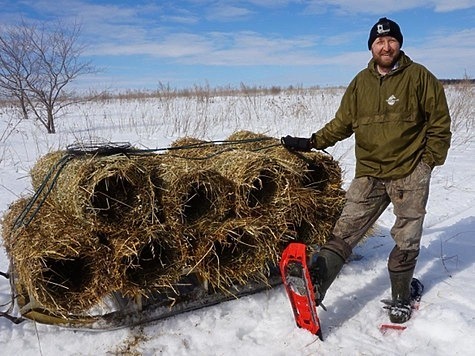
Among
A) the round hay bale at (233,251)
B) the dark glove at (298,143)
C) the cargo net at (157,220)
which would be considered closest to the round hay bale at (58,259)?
the cargo net at (157,220)

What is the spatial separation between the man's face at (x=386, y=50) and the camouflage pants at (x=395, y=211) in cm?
69

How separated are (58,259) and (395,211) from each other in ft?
7.12

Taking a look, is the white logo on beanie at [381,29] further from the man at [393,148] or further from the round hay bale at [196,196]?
the round hay bale at [196,196]

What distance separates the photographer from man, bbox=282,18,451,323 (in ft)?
8.45

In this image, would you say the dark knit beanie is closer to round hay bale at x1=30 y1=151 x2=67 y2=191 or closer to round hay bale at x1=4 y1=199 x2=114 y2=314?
round hay bale at x1=4 y1=199 x2=114 y2=314

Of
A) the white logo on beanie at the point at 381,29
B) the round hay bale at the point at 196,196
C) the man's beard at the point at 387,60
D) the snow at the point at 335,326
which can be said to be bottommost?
the snow at the point at 335,326

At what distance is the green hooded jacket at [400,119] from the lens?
2564mm

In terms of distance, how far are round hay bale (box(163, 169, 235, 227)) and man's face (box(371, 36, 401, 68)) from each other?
1.26 metres

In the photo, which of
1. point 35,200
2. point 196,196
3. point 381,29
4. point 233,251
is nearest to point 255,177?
point 196,196

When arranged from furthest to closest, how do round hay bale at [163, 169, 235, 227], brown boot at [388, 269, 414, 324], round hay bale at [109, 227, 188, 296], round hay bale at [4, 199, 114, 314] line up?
brown boot at [388, 269, 414, 324]
round hay bale at [163, 169, 235, 227]
round hay bale at [109, 227, 188, 296]
round hay bale at [4, 199, 114, 314]

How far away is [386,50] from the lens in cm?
258

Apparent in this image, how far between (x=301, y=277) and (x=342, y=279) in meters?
1.05

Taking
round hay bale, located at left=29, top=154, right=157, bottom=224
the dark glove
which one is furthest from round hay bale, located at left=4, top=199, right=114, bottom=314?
the dark glove

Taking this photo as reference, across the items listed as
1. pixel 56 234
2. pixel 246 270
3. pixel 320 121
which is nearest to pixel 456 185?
pixel 246 270
